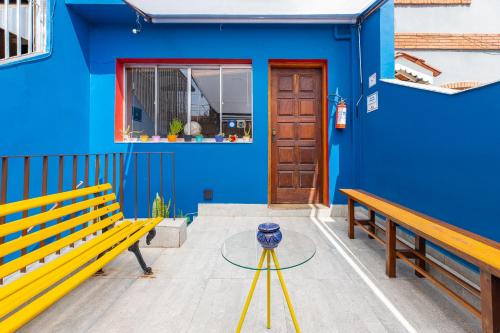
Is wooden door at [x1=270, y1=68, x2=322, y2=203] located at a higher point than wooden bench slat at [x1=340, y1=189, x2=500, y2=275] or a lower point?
higher

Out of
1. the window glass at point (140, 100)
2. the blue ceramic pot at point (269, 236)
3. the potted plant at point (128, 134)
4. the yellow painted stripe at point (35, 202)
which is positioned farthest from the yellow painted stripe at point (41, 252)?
the window glass at point (140, 100)

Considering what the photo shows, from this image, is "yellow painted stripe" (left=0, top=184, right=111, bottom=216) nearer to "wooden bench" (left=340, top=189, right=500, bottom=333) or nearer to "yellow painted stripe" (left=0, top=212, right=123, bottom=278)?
"yellow painted stripe" (left=0, top=212, right=123, bottom=278)

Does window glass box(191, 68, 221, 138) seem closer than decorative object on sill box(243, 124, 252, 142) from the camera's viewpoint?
No

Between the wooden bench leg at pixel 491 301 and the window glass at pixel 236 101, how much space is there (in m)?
3.60

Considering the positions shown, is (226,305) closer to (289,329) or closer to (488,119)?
(289,329)

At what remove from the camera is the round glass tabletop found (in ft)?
4.47

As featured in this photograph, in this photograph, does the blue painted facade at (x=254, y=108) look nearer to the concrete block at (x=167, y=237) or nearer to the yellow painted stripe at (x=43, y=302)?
the concrete block at (x=167, y=237)

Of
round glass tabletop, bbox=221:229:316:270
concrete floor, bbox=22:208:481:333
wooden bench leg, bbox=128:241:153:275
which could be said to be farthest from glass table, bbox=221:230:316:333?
wooden bench leg, bbox=128:241:153:275

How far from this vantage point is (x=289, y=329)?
151 centimetres

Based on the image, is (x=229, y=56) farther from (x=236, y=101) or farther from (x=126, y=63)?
(x=126, y=63)

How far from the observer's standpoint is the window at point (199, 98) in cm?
442

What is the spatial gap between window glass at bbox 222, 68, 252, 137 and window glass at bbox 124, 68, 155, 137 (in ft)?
4.40


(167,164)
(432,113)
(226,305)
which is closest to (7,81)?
(167,164)

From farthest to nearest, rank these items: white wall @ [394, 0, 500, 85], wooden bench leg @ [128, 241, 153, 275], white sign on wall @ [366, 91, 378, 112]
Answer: white wall @ [394, 0, 500, 85], white sign on wall @ [366, 91, 378, 112], wooden bench leg @ [128, 241, 153, 275]
